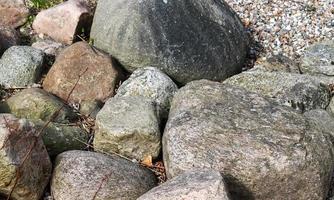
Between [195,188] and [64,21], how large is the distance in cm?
270

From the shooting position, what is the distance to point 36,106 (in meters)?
4.70

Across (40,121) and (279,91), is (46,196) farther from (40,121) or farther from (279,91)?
(279,91)

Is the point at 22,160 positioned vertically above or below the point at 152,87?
above

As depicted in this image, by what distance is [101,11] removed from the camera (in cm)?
550

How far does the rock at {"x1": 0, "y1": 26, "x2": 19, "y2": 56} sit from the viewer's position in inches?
218

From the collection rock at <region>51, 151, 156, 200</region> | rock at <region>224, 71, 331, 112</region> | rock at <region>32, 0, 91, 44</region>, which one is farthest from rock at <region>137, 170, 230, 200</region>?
rock at <region>32, 0, 91, 44</region>

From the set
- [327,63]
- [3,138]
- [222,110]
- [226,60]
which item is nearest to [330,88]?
[327,63]

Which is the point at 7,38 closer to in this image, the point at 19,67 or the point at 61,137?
the point at 19,67

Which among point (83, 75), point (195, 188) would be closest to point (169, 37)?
point (83, 75)

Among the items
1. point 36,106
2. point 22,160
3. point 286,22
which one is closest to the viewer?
point 22,160

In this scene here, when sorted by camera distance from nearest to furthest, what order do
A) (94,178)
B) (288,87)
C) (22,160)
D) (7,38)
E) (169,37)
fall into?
(22,160)
(94,178)
(288,87)
(169,37)
(7,38)

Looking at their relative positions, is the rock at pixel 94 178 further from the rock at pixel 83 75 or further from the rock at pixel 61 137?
the rock at pixel 83 75

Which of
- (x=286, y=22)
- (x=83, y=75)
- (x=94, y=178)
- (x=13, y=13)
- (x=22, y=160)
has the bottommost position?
(x=286, y=22)

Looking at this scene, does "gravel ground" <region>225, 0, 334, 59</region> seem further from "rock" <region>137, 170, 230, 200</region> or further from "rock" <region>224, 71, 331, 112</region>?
"rock" <region>137, 170, 230, 200</region>
